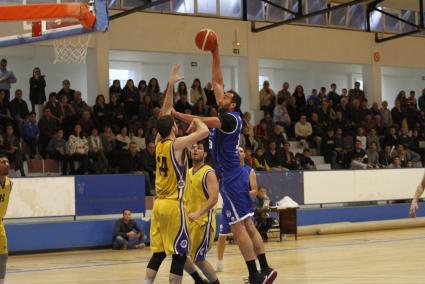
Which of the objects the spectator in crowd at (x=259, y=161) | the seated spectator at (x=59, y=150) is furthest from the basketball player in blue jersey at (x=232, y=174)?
the spectator in crowd at (x=259, y=161)

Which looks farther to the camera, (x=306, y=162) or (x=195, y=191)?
(x=306, y=162)

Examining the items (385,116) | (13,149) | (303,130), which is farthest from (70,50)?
(385,116)

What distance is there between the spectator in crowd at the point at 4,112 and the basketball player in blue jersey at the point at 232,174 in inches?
485

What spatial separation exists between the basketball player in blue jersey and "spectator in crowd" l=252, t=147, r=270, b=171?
12.6m

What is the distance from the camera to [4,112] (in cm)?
2194

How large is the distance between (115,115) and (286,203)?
17.9 ft

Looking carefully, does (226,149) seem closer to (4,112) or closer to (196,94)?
(4,112)

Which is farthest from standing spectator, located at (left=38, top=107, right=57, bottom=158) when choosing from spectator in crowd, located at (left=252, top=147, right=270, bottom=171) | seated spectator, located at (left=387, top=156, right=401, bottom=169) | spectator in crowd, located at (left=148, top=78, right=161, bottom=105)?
seated spectator, located at (left=387, top=156, right=401, bottom=169)

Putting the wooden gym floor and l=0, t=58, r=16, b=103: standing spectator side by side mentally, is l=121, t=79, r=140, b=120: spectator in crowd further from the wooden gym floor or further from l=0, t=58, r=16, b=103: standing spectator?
the wooden gym floor

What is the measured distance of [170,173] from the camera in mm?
8680

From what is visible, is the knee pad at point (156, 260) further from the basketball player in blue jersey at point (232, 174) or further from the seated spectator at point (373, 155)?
the seated spectator at point (373, 155)

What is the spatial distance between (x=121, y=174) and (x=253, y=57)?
10761 millimetres

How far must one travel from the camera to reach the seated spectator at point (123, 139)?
72.5ft

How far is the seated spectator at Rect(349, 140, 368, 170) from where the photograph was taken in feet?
82.7
